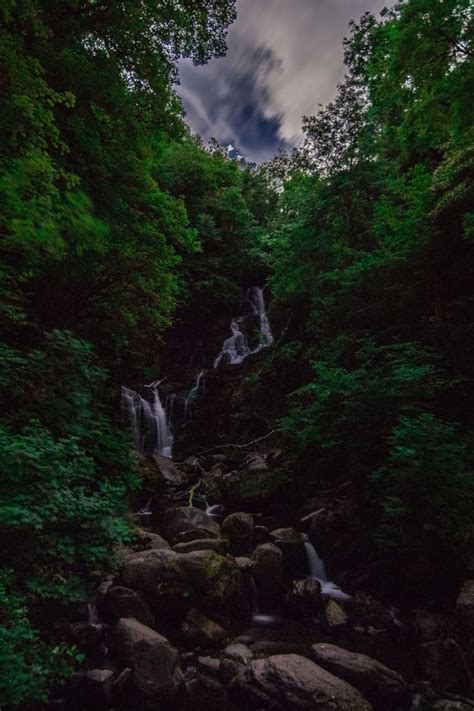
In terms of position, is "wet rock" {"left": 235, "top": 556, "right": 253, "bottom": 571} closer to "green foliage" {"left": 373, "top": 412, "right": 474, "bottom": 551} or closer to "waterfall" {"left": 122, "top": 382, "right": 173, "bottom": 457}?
"green foliage" {"left": 373, "top": 412, "right": 474, "bottom": 551}

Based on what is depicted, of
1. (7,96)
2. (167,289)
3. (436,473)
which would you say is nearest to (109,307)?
(167,289)

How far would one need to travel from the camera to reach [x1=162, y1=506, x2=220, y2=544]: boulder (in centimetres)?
791

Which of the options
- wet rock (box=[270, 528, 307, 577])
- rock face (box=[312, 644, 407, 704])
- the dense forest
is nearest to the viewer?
the dense forest

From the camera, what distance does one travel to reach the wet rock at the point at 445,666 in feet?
14.7

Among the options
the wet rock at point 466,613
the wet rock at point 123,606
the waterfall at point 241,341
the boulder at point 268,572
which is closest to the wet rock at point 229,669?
the wet rock at point 123,606

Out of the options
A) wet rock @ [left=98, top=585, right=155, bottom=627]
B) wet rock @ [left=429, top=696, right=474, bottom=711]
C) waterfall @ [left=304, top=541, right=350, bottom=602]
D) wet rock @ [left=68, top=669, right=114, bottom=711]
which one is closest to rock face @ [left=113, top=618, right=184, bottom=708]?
wet rock @ [left=68, top=669, right=114, bottom=711]

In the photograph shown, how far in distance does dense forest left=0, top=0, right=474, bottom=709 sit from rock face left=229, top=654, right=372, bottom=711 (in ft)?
6.93

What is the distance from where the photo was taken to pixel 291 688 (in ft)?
13.5

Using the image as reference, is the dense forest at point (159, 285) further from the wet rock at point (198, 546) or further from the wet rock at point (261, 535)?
the wet rock at point (261, 535)

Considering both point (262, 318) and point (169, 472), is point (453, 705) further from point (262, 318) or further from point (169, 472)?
point (262, 318)

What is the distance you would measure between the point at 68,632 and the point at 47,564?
2101 mm

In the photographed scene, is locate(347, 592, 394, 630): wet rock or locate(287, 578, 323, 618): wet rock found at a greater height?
locate(287, 578, 323, 618): wet rock

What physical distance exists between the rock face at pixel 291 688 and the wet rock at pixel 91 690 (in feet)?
4.83

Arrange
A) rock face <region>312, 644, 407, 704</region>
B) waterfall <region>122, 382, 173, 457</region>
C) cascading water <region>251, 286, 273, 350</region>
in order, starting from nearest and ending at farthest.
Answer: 1. rock face <region>312, 644, 407, 704</region>
2. waterfall <region>122, 382, 173, 457</region>
3. cascading water <region>251, 286, 273, 350</region>
